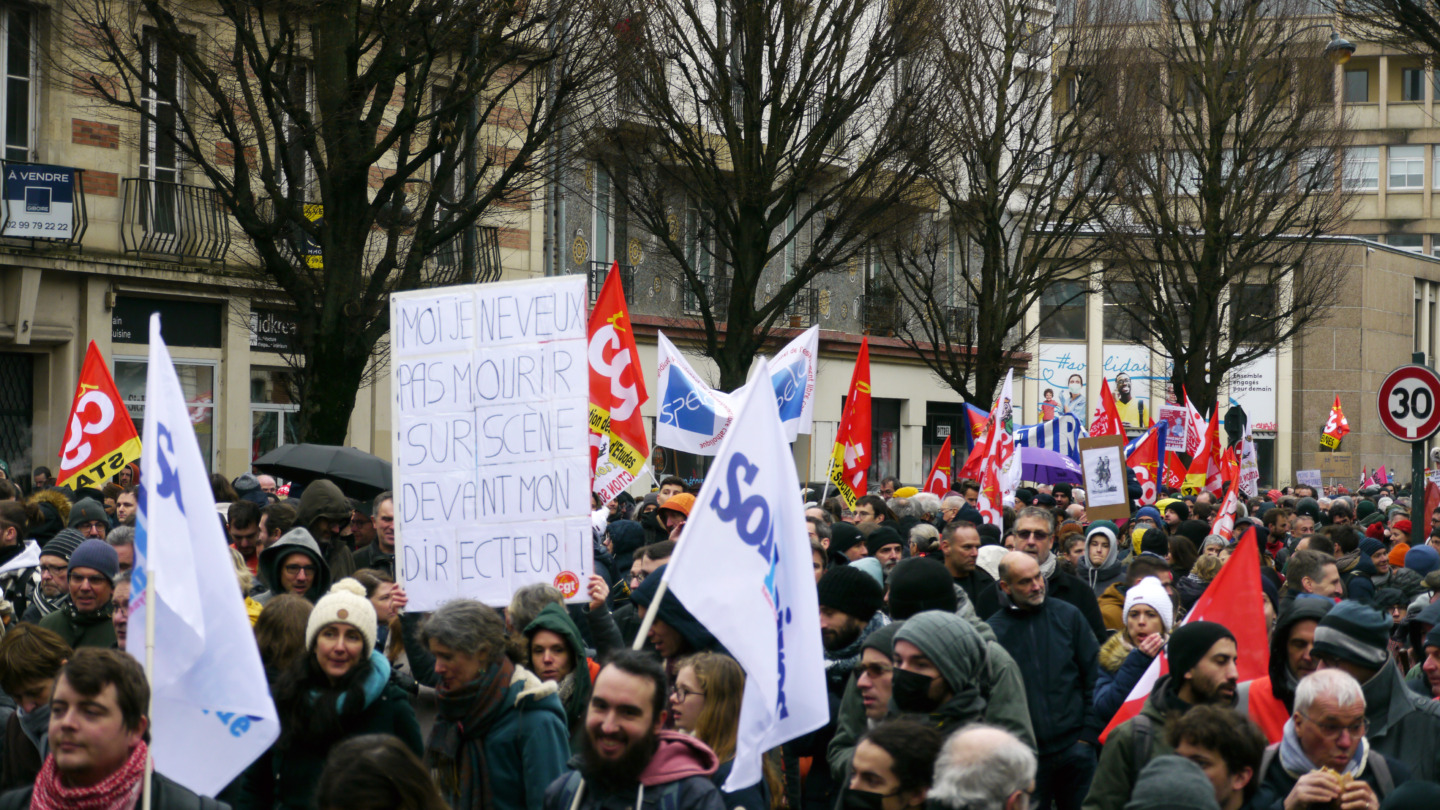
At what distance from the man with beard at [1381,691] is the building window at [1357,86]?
6129cm

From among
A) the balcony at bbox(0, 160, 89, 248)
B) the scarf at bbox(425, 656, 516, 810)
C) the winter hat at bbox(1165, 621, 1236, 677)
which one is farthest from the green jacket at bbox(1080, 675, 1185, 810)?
the balcony at bbox(0, 160, 89, 248)

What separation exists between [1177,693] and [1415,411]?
319 inches

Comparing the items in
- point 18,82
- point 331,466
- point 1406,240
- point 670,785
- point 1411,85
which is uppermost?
point 1411,85

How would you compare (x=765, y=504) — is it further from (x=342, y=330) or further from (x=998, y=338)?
(x=998, y=338)

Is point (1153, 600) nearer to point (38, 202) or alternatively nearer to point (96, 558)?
point (96, 558)

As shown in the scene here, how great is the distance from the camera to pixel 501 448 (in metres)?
6.63

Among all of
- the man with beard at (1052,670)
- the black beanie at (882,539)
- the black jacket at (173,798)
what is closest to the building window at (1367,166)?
the black beanie at (882,539)

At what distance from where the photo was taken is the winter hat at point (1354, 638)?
5223 mm

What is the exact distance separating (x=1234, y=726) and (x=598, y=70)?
12002mm

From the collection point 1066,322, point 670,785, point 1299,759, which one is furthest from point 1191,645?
point 1066,322

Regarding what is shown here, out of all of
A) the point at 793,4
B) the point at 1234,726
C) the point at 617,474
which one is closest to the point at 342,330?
the point at 617,474

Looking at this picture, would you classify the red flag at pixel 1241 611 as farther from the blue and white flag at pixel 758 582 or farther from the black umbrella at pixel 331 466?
the black umbrella at pixel 331 466

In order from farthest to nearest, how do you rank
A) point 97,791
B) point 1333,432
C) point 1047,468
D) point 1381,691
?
point 1333,432 < point 1047,468 < point 1381,691 < point 97,791

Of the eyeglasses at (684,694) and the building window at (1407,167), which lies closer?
the eyeglasses at (684,694)
